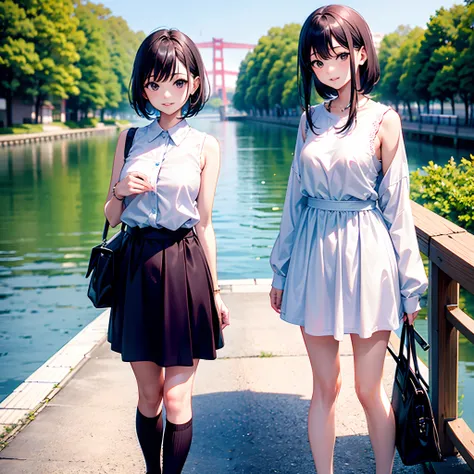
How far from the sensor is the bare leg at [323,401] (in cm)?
287

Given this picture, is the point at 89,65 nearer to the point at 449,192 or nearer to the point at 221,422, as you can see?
the point at 449,192

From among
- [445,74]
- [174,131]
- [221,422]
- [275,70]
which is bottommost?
[221,422]

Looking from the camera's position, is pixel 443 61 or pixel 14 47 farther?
pixel 14 47

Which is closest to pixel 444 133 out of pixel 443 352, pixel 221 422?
pixel 221 422

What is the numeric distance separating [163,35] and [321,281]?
3.66ft

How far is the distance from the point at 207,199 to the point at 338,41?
779mm

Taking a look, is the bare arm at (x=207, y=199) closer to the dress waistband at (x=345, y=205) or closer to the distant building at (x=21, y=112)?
the dress waistband at (x=345, y=205)

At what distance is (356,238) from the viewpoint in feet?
9.08

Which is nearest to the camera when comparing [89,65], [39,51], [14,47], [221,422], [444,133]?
[221,422]

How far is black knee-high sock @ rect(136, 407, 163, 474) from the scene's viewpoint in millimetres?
3088

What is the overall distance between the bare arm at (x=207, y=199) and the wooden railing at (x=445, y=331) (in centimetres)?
90

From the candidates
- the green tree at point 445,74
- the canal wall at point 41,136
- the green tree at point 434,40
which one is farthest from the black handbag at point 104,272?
the green tree at point 434,40

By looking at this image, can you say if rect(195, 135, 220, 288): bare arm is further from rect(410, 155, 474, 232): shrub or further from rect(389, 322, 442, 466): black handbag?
rect(410, 155, 474, 232): shrub

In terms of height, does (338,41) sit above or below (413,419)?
above
